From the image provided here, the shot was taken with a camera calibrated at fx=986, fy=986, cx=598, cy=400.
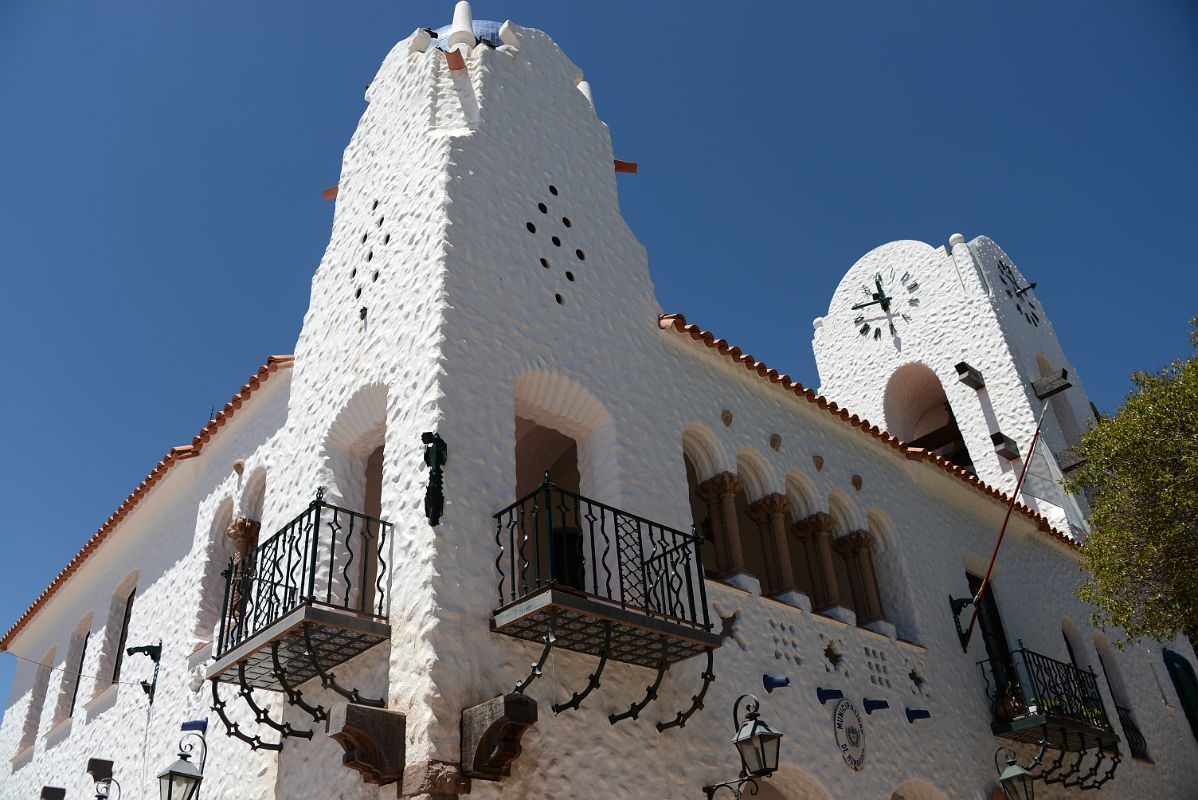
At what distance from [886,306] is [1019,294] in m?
2.85

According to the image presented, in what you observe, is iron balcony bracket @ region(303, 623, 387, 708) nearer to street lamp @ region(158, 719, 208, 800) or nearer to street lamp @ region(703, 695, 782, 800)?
street lamp @ region(158, 719, 208, 800)

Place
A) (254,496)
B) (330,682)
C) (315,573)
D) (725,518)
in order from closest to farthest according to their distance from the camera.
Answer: (330,682) → (315,573) → (725,518) → (254,496)

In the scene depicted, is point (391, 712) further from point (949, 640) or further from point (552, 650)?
point (949, 640)

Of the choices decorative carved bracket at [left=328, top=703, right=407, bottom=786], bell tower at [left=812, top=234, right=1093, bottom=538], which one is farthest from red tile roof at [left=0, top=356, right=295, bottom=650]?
bell tower at [left=812, top=234, right=1093, bottom=538]

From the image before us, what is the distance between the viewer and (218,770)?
8.68 m

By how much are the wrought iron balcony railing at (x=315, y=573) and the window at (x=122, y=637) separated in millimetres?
4057

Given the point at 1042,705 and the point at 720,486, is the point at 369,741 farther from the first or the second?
the point at 1042,705

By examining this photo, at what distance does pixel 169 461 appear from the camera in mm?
11898

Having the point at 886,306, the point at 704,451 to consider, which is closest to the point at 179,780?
the point at 704,451

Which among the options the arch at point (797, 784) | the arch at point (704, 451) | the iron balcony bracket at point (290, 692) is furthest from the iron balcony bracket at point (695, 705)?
the arch at point (704, 451)

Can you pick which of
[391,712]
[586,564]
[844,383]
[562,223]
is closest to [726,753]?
[586,564]

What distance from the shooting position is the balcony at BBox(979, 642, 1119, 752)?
11562 mm

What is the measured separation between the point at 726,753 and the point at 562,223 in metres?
5.37

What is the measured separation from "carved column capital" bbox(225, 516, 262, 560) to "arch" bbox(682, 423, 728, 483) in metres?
4.60
